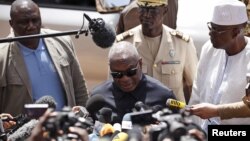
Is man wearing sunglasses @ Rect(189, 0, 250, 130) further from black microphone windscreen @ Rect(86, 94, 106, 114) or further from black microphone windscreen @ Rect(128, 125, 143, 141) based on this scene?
black microphone windscreen @ Rect(128, 125, 143, 141)

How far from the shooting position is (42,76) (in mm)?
5805

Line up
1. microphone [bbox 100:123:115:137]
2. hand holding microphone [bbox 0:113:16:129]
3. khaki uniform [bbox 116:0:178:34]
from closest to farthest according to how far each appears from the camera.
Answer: microphone [bbox 100:123:115:137] → hand holding microphone [bbox 0:113:16:129] → khaki uniform [bbox 116:0:178:34]

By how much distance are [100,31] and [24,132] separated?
651 millimetres

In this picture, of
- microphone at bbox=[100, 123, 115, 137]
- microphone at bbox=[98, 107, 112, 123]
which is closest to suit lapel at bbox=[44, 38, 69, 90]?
microphone at bbox=[98, 107, 112, 123]

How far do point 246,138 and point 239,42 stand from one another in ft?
4.36

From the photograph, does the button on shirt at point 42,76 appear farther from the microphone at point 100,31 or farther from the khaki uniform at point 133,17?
the microphone at point 100,31

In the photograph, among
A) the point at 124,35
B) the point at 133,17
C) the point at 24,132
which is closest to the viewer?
the point at 24,132

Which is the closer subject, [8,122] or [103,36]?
[103,36]

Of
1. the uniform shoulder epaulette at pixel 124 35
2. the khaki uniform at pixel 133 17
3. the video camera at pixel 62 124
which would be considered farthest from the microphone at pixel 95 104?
the video camera at pixel 62 124

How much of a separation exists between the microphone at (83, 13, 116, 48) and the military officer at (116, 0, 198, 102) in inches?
69.8

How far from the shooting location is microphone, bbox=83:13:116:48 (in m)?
4.28

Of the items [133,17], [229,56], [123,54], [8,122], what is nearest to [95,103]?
[123,54]

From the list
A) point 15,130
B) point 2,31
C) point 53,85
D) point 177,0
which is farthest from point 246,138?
point 2,31

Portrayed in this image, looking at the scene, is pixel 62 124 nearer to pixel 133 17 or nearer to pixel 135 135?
pixel 135 135
